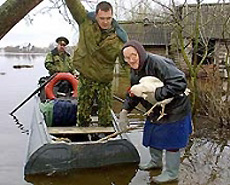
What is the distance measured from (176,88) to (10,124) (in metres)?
5.59

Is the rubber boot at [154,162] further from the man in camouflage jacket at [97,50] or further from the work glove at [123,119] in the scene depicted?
the man in camouflage jacket at [97,50]

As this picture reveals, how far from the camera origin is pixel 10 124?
9.62 m

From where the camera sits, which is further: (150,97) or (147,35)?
(147,35)

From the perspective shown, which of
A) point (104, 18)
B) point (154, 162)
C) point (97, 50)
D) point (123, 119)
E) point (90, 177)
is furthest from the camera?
point (97, 50)

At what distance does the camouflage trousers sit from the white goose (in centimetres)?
127

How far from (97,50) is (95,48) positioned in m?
0.04

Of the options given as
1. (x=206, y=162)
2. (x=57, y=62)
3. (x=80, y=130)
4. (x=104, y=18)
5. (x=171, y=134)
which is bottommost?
(x=206, y=162)

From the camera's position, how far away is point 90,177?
5660mm

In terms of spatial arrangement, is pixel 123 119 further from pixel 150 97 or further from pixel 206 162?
pixel 206 162

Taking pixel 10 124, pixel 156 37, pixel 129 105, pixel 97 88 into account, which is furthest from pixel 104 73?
pixel 156 37

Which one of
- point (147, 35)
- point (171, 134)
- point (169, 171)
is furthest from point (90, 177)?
point (147, 35)

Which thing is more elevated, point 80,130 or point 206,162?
point 80,130

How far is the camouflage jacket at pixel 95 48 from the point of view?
6.04m

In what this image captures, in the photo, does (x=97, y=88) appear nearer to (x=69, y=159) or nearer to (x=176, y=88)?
(x=69, y=159)
